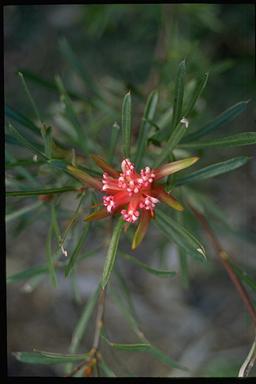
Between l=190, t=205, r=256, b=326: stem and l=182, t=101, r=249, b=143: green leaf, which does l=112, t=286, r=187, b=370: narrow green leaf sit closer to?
l=190, t=205, r=256, b=326: stem

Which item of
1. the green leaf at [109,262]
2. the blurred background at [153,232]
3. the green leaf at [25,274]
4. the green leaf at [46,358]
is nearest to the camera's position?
the green leaf at [109,262]

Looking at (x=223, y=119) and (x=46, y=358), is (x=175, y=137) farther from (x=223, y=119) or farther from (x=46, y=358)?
(x=46, y=358)

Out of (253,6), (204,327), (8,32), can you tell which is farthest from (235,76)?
(204,327)

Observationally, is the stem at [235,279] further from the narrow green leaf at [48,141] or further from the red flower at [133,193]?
the narrow green leaf at [48,141]

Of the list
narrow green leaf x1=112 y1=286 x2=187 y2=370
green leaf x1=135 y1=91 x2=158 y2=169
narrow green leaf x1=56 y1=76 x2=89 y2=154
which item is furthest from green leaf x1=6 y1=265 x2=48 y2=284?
green leaf x1=135 y1=91 x2=158 y2=169

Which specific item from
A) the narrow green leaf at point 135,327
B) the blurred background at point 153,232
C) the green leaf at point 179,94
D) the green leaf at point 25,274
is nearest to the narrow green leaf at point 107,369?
the narrow green leaf at point 135,327

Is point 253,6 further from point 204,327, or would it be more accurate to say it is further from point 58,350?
point 58,350

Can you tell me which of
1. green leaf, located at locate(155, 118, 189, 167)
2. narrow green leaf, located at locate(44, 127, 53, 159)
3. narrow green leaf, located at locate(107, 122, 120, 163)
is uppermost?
narrow green leaf, located at locate(107, 122, 120, 163)
